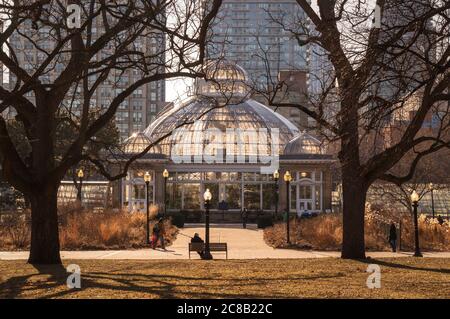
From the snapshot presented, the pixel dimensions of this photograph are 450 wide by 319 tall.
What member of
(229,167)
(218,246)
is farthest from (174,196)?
(218,246)

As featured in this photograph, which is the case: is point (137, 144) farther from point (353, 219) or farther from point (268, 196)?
point (353, 219)

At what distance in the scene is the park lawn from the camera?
10.8 meters

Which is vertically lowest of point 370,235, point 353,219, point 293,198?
point 370,235

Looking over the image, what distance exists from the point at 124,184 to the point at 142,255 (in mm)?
25210

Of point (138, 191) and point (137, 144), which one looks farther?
point (137, 144)

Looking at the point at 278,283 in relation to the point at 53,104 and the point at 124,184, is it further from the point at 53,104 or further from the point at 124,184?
the point at 124,184

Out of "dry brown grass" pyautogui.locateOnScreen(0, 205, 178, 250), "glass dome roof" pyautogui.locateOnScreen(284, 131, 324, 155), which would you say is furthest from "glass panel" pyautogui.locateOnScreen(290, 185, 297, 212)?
"dry brown grass" pyautogui.locateOnScreen(0, 205, 178, 250)

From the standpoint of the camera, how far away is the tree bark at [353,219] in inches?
722

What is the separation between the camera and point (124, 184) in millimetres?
47781

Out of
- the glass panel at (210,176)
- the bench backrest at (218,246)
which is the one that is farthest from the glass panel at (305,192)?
the bench backrest at (218,246)

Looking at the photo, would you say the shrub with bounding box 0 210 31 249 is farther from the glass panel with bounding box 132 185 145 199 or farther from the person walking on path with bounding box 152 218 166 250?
the glass panel with bounding box 132 185 145 199

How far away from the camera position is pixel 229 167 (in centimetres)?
4888

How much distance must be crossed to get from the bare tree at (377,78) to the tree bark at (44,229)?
6.40 metres

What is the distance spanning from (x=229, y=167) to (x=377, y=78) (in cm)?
3607
